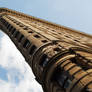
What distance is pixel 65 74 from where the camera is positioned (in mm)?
16234

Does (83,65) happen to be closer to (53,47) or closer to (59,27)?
(53,47)

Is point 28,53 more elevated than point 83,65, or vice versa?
point 83,65

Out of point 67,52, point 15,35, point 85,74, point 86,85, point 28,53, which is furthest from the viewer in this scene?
point 15,35

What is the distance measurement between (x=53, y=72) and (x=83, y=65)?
9.93ft

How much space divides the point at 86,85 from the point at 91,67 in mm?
3189

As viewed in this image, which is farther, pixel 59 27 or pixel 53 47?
pixel 59 27

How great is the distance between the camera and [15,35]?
34375 millimetres

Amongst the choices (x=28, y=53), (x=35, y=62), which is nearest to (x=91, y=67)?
(x=35, y=62)

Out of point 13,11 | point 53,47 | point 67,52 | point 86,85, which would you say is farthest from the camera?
point 13,11

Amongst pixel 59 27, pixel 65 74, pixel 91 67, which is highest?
pixel 91 67

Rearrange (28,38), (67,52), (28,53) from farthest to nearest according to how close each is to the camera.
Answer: (28,38), (28,53), (67,52)

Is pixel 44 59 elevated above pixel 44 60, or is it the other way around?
pixel 44 59

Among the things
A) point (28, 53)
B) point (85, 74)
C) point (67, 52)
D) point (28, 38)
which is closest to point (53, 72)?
point (67, 52)

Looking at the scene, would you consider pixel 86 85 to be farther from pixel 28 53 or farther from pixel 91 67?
pixel 28 53
